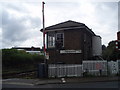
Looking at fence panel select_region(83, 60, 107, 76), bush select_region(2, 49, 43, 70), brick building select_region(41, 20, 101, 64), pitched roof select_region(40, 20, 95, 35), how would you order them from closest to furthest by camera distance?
fence panel select_region(83, 60, 107, 76) → brick building select_region(41, 20, 101, 64) → pitched roof select_region(40, 20, 95, 35) → bush select_region(2, 49, 43, 70)

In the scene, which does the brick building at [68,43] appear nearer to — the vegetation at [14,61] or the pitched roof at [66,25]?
the pitched roof at [66,25]

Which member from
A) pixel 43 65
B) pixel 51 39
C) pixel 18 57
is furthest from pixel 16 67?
pixel 43 65

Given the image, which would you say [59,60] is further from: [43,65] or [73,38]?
[43,65]

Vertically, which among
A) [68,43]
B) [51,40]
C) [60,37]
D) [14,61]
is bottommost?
[14,61]

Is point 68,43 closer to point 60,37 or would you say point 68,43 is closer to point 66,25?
point 60,37

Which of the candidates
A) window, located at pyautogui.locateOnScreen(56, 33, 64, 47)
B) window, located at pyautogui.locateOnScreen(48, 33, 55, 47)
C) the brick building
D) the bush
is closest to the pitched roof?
the brick building

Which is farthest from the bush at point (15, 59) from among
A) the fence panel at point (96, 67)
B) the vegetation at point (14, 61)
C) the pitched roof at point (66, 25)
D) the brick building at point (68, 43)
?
the fence panel at point (96, 67)

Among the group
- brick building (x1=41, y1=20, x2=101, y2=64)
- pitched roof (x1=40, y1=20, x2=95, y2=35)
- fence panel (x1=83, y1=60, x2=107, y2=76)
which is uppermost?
pitched roof (x1=40, y1=20, x2=95, y2=35)

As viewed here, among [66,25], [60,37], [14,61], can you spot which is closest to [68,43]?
[60,37]

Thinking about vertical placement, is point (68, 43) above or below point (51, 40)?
below

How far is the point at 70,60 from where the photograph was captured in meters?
23.0

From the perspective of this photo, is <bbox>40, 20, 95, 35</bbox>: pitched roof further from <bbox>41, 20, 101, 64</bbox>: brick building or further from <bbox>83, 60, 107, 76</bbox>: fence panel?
<bbox>83, 60, 107, 76</bbox>: fence panel

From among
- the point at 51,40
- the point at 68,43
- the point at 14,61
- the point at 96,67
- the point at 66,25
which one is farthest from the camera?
the point at 14,61

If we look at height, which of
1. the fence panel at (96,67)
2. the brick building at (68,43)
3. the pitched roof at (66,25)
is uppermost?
the pitched roof at (66,25)
